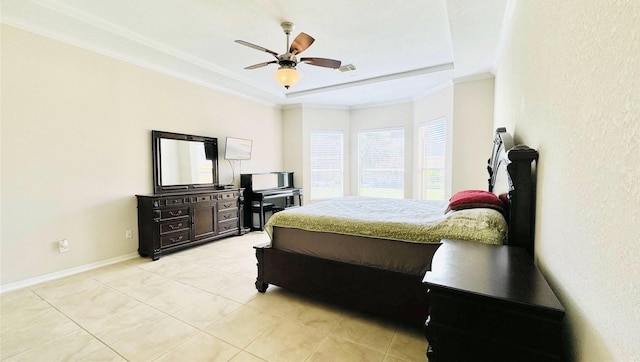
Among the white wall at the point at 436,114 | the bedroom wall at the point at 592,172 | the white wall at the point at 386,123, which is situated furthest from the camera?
the white wall at the point at 386,123

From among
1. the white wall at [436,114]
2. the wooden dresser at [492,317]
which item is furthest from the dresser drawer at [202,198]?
the white wall at [436,114]

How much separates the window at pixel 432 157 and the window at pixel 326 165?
1989 millimetres

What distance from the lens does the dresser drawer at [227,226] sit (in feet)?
15.3

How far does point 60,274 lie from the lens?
317 cm

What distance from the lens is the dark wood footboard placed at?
1986 millimetres

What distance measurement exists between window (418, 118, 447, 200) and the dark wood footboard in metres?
3.80

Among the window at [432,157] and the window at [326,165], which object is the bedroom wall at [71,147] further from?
the window at [432,157]

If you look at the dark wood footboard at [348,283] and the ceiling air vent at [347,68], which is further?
the ceiling air vent at [347,68]

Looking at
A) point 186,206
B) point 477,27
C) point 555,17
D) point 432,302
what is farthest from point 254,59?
point 432,302

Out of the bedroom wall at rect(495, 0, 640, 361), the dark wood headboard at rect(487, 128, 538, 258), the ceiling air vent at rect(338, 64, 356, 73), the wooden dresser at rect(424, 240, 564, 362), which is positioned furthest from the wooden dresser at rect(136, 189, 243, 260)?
the bedroom wall at rect(495, 0, 640, 361)

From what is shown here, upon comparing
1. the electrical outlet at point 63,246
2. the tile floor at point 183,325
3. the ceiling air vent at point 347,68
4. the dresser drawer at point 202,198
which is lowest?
the tile floor at point 183,325

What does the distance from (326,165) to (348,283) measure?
15.5 ft

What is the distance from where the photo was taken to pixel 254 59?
12.9ft

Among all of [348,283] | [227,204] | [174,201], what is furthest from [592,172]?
[227,204]
